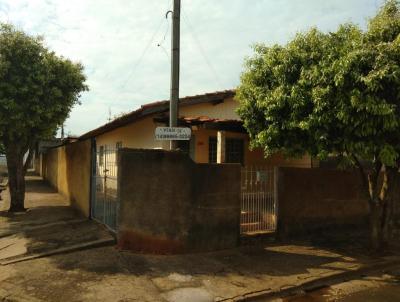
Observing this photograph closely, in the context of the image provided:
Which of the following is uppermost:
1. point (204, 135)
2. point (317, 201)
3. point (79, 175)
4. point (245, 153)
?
point (204, 135)

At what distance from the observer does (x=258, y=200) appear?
916cm

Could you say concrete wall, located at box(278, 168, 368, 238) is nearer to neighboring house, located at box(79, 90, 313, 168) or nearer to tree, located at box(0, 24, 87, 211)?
neighboring house, located at box(79, 90, 313, 168)

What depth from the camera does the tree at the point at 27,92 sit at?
36.7 ft

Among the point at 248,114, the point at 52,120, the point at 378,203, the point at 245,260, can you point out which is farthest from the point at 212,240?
the point at 52,120

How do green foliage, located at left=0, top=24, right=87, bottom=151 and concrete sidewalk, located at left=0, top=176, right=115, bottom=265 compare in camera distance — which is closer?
concrete sidewalk, located at left=0, top=176, right=115, bottom=265

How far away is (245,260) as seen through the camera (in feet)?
25.4

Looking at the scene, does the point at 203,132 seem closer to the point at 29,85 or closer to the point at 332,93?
the point at 29,85

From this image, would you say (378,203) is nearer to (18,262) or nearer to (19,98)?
(18,262)

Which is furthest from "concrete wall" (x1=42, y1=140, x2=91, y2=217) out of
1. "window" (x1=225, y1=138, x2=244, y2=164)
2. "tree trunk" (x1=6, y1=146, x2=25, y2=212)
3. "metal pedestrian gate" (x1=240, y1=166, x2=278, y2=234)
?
"metal pedestrian gate" (x1=240, y1=166, x2=278, y2=234)

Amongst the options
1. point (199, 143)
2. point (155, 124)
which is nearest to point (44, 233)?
point (155, 124)

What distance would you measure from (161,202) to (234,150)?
18.1 feet

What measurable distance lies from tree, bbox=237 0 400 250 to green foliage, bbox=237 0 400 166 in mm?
15

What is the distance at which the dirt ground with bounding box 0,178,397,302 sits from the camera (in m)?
6.03

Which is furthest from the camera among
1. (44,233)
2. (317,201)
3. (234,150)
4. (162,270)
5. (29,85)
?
(234,150)
